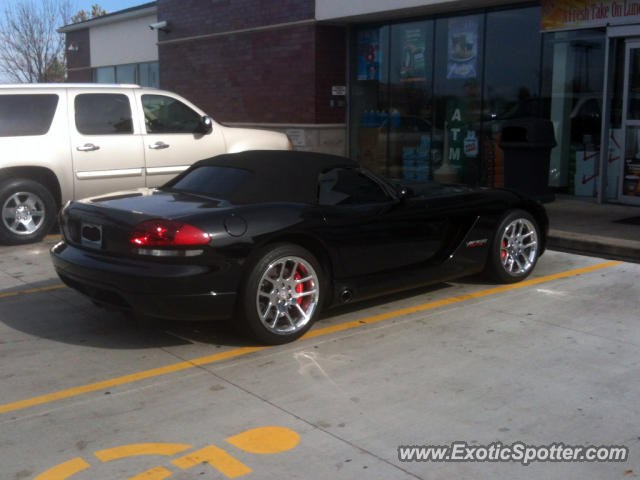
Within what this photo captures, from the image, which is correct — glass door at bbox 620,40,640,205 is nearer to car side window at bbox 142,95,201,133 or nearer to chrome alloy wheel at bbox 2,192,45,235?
car side window at bbox 142,95,201,133

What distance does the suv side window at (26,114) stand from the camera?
9.15 meters

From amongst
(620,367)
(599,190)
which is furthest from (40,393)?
(599,190)

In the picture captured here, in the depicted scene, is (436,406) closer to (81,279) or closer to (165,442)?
(165,442)

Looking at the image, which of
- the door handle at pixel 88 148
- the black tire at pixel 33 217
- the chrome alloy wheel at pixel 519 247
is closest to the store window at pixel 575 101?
the chrome alloy wheel at pixel 519 247

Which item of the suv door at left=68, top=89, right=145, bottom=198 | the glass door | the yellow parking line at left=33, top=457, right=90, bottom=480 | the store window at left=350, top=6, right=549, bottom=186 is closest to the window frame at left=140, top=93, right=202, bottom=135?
the suv door at left=68, top=89, right=145, bottom=198

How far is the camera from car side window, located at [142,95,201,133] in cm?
1019

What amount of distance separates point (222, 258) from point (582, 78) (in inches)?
357

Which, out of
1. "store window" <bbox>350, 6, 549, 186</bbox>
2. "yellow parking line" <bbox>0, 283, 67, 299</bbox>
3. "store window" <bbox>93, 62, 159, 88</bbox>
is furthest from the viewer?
"store window" <bbox>93, 62, 159, 88</bbox>

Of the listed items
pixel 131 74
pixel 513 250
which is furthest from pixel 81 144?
pixel 131 74

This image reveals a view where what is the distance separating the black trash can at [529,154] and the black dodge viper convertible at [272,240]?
4904mm

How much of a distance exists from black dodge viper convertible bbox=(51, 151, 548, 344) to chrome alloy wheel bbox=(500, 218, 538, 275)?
0.08 metres

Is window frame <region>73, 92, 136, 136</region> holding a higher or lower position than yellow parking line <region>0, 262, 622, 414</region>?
higher

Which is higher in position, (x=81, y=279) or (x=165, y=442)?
(x=81, y=279)

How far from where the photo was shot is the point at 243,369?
16.3 feet
